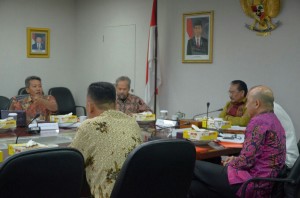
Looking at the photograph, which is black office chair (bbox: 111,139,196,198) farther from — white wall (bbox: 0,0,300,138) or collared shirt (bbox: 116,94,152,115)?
white wall (bbox: 0,0,300,138)

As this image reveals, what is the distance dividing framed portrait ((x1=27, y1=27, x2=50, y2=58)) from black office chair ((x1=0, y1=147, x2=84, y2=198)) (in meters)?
5.30

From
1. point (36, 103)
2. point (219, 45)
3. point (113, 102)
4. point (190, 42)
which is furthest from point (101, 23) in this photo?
point (113, 102)

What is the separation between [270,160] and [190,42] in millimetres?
3186

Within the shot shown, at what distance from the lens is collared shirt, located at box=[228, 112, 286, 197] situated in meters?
2.59

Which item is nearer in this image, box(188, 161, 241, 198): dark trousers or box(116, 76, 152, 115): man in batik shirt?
box(188, 161, 241, 198): dark trousers

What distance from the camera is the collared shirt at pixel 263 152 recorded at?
259cm

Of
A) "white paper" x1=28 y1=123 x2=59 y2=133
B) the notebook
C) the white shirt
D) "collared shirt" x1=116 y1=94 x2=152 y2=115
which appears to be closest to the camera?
the white shirt

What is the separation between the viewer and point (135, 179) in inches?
72.3

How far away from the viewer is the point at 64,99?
22.6ft

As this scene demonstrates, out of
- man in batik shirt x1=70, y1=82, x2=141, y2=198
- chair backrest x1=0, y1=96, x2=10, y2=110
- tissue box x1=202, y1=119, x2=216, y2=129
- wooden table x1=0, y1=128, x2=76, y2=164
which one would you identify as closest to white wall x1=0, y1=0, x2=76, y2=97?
chair backrest x1=0, y1=96, x2=10, y2=110

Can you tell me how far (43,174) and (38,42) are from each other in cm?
547

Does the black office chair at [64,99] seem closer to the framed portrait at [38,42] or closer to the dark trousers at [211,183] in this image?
the framed portrait at [38,42]

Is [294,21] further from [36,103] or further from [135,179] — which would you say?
[135,179]

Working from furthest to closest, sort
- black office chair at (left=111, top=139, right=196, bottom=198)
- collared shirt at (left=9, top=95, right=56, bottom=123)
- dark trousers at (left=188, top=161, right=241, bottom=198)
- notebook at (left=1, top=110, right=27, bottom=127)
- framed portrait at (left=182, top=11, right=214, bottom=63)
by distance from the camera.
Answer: framed portrait at (left=182, top=11, right=214, bottom=63), collared shirt at (left=9, top=95, right=56, bottom=123), notebook at (left=1, top=110, right=27, bottom=127), dark trousers at (left=188, top=161, right=241, bottom=198), black office chair at (left=111, top=139, right=196, bottom=198)
